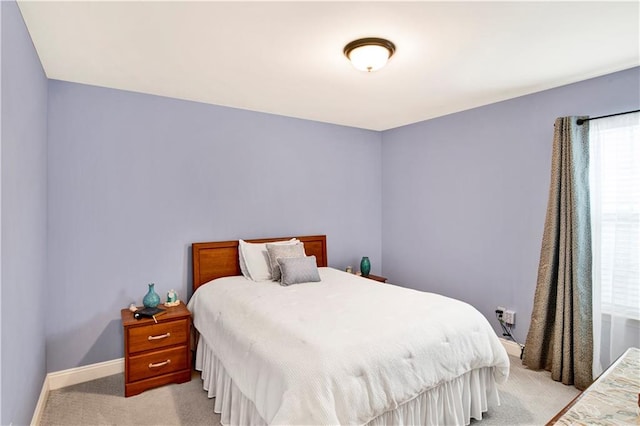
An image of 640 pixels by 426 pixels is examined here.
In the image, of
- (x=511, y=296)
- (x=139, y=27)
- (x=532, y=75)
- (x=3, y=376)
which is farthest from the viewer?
(x=511, y=296)

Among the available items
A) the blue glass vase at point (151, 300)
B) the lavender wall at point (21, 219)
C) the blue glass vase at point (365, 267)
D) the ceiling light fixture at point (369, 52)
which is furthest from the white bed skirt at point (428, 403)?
the ceiling light fixture at point (369, 52)

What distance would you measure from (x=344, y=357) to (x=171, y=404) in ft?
5.06

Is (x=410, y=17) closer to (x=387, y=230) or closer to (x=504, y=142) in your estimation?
(x=504, y=142)

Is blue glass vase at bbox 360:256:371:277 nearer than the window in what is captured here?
No

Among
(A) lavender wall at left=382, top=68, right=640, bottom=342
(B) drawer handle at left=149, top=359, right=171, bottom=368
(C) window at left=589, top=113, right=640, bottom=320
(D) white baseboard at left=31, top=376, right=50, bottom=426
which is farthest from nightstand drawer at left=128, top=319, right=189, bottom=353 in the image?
(C) window at left=589, top=113, right=640, bottom=320

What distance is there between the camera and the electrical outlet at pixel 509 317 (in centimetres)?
328

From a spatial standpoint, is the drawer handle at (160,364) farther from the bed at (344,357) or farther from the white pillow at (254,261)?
the white pillow at (254,261)

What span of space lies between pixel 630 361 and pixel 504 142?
2.12 metres

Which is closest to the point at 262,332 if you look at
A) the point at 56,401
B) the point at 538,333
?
the point at 56,401

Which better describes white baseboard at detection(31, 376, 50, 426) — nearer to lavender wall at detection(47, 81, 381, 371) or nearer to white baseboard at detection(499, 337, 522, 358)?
lavender wall at detection(47, 81, 381, 371)

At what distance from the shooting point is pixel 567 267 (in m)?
2.76

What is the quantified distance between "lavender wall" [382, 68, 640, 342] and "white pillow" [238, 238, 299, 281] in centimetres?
192

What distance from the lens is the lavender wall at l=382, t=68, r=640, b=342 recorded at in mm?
3027

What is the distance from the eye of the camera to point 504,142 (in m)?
3.34
